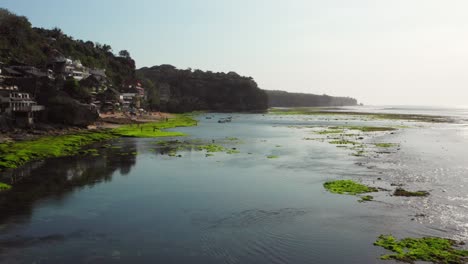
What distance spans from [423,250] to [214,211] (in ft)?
43.4

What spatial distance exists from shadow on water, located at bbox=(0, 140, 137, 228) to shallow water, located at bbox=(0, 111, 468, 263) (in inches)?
4.0

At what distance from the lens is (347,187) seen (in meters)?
33.2

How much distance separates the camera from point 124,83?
535ft

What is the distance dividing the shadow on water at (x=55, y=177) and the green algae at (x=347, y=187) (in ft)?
69.2

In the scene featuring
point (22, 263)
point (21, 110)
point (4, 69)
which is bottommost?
point (22, 263)

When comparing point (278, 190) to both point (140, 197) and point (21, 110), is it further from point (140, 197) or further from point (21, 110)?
point (21, 110)

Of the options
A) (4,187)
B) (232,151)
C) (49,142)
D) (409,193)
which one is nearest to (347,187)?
(409,193)

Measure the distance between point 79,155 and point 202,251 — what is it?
37.5m

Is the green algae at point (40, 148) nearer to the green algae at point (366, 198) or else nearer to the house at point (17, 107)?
the house at point (17, 107)

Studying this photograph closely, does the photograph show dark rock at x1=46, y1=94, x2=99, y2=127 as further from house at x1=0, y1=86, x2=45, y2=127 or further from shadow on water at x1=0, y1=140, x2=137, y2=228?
shadow on water at x1=0, y1=140, x2=137, y2=228

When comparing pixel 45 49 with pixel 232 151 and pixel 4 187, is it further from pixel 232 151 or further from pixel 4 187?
pixel 4 187

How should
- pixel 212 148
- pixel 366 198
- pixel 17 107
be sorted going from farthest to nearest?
pixel 17 107 → pixel 212 148 → pixel 366 198

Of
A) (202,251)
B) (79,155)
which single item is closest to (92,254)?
(202,251)

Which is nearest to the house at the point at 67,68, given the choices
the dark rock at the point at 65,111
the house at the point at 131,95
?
the house at the point at 131,95
